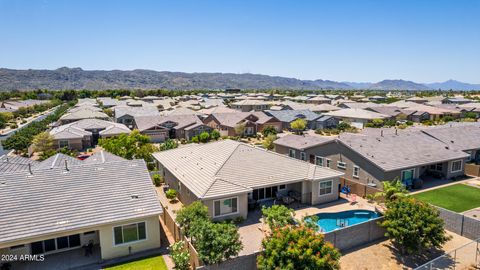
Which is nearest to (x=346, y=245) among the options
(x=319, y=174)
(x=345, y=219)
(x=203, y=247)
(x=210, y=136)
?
(x=345, y=219)

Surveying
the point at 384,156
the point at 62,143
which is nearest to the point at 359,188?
the point at 384,156

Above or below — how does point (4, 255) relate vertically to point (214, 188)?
below

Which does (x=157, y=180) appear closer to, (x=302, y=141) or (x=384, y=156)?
(x=302, y=141)

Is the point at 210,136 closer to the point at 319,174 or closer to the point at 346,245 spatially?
the point at 319,174

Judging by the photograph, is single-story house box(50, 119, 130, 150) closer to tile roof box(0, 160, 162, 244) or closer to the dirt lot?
tile roof box(0, 160, 162, 244)

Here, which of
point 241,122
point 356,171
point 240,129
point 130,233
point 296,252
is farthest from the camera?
point 241,122

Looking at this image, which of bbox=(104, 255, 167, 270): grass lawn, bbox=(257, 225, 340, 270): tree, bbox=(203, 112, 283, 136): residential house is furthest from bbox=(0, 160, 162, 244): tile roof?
bbox=(203, 112, 283, 136): residential house
